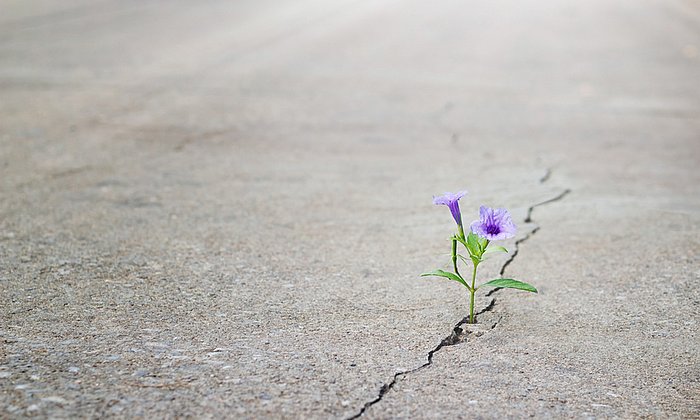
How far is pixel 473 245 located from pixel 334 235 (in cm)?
135

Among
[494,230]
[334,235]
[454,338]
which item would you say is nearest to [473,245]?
[494,230]

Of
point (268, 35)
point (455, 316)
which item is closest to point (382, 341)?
point (455, 316)

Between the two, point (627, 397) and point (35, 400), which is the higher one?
point (35, 400)

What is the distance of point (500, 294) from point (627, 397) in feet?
3.24

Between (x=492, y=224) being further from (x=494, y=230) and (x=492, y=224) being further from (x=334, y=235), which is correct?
(x=334, y=235)

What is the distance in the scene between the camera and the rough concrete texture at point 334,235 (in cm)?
300

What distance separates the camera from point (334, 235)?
4668 millimetres

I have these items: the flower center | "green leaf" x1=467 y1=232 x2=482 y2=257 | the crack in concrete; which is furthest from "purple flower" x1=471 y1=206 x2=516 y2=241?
the crack in concrete

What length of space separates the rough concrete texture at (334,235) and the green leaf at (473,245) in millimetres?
309

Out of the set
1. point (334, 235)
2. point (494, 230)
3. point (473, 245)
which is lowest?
point (334, 235)

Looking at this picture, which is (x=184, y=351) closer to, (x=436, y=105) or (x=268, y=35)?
(x=436, y=105)

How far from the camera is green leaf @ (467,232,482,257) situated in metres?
3.42

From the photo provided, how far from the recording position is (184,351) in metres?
3.19

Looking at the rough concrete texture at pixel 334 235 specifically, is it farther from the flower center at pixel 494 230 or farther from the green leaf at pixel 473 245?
the flower center at pixel 494 230
